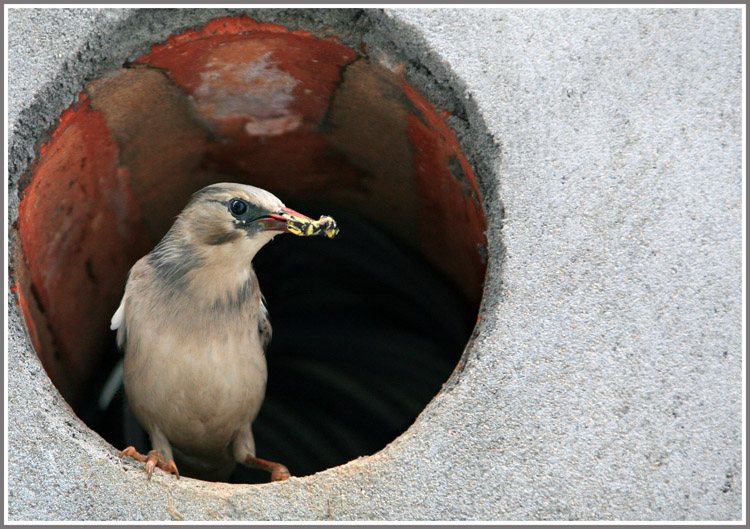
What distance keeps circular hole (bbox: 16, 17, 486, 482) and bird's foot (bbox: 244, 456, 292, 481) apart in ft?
2.02

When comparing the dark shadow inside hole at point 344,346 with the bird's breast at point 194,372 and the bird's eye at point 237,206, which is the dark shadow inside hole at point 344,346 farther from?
the bird's eye at point 237,206

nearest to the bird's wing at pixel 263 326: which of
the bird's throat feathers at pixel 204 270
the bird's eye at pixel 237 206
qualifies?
the bird's throat feathers at pixel 204 270

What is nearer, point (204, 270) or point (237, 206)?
point (237, 206)

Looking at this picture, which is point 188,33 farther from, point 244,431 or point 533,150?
point 244,431

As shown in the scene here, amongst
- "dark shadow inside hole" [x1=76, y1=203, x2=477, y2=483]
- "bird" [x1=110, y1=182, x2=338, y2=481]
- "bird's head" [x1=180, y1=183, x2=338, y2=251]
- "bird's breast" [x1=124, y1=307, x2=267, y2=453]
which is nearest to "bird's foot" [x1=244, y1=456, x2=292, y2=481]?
"bird" [x1=110, y1=182, x2=338, y2=481]

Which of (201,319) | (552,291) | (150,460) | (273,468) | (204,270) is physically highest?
(552,291)

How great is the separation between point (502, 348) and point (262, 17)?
1.30 m

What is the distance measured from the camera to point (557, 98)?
211cm

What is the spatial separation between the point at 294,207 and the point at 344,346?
678 millimetres

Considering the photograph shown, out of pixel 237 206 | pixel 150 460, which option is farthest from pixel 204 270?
pixel 150 460

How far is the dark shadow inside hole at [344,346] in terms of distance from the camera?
317 centimetres

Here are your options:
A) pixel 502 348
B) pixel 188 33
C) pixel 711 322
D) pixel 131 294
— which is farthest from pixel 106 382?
pixel 711 322

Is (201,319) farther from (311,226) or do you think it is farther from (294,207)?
(294,207)

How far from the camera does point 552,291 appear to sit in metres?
1.92
